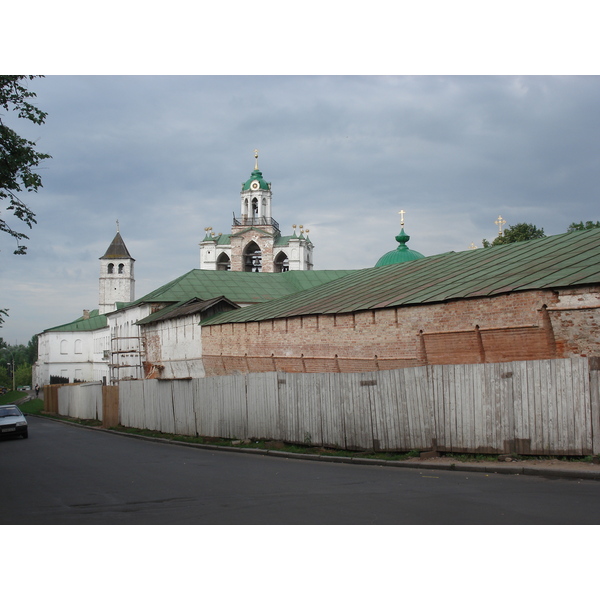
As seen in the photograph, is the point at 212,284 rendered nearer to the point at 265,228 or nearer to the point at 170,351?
the point at 170,351

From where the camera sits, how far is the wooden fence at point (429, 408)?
11141 mm

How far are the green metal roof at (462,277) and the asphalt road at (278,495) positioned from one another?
5.57 meters

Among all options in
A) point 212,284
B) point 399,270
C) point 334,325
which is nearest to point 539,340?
point 334,325

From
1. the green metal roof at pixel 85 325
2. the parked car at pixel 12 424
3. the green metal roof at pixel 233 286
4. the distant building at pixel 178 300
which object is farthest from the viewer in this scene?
the green metal roof at pixel 85 325

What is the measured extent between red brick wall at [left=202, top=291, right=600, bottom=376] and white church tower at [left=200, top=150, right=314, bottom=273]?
3873 centimetres

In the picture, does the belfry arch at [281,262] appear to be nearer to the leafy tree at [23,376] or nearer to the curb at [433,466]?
the curb at [433,466]

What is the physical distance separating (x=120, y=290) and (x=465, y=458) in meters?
78.9

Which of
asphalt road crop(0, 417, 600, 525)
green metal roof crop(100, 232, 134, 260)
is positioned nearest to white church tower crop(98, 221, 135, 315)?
green metal roof crop(100, 232, 134, 260)

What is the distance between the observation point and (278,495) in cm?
873

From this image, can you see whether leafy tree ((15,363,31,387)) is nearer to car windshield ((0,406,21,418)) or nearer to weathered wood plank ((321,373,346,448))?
car windshield ((0,406,21,418))

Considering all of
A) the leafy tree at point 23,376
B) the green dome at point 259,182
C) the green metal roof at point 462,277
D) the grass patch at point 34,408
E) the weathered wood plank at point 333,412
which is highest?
the green dome at point 259,182

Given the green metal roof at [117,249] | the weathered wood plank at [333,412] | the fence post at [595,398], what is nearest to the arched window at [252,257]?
the green metal roof at [117,249]

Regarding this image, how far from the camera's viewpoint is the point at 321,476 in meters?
11.1

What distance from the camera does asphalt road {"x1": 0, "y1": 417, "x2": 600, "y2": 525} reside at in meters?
7.11
